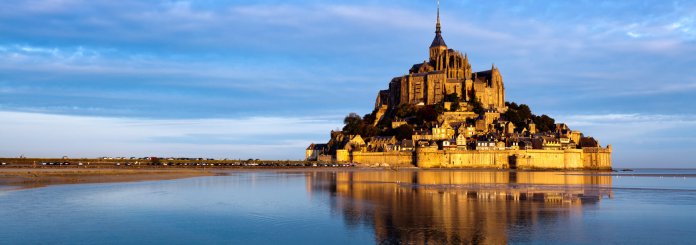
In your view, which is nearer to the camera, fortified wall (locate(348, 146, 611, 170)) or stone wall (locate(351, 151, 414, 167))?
fortified wall (locate(348, 146, 611, 170))

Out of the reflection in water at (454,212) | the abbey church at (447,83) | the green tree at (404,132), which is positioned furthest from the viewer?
the abbey church at (447,83)

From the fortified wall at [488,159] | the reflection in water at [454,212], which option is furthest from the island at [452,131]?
the reflection in water at [454,212]

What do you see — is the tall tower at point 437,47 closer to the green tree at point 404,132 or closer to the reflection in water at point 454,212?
the green tree at point 404,132

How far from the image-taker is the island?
101 metres

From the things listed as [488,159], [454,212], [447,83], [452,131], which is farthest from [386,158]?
[454,212]

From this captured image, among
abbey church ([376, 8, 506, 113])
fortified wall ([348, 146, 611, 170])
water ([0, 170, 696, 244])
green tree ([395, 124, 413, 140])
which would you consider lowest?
water ([0, 170, 696, 244])

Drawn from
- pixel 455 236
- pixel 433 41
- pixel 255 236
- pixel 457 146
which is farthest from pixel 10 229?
pixel 433 41

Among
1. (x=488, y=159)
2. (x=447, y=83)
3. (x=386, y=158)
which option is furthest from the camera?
(x=447, y=83)

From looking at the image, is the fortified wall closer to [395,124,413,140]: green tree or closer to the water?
[395,124,413,140]: green tree

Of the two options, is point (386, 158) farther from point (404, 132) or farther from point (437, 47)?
point (437, 47)

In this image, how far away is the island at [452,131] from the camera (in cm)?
10144

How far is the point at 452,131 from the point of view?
362 ft

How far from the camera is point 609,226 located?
843 inches

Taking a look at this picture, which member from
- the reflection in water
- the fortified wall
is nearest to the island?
the fortified wall
